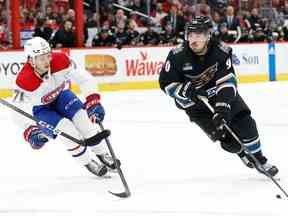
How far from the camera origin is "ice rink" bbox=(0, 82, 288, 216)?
Answer: 12.8ft

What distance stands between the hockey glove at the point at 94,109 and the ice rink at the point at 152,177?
17.1 inches

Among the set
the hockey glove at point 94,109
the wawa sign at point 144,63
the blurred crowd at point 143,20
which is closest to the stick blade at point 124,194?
the hockey glove at point 94,109

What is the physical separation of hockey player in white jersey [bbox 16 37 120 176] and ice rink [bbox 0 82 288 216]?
0.28 meters

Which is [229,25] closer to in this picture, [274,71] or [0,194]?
[274,71]

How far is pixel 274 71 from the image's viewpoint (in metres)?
12.5

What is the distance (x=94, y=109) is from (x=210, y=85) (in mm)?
766

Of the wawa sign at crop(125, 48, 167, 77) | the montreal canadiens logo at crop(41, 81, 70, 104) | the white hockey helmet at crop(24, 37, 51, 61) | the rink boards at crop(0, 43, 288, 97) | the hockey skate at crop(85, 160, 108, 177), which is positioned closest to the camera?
the white hockey helmet at crop(24, 37, 51, 61)

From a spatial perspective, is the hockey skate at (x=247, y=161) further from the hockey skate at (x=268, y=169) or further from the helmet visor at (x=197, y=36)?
the helmet visor at (x=197, y=36)

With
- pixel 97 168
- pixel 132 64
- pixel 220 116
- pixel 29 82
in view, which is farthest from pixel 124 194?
pixel 132 64

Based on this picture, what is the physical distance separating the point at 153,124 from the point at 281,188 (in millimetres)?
3498

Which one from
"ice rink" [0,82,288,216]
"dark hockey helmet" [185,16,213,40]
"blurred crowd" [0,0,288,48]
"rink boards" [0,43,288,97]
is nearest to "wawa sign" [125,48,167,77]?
"rink boards" [0,43,288,97]

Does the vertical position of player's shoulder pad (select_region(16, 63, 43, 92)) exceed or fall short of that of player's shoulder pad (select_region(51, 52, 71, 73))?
it falls short

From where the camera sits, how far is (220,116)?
420 cm

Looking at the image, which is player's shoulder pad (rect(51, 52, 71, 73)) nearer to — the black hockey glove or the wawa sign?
the black hockey glove
